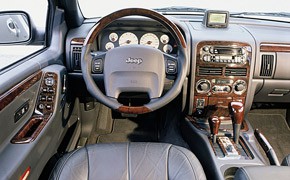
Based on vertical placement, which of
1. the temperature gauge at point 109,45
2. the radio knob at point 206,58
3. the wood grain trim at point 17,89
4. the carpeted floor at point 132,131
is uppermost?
the temperature gauge at point 109,45

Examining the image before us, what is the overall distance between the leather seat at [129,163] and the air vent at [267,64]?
84 cm

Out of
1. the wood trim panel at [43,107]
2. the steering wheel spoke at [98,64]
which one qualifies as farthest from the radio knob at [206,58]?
the wood trim panel at [43,107]

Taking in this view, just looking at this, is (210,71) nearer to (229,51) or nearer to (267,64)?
(229,51)

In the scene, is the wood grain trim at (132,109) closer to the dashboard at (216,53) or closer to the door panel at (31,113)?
the door panel at (31,113)

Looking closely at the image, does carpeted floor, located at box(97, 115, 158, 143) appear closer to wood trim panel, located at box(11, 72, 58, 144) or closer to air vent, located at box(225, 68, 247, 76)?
air vent, located at box(225, 68, 247, 76)

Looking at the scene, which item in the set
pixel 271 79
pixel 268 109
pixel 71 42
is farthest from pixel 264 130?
pixel 71 42

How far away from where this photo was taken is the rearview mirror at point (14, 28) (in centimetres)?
181

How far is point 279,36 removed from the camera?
2061 millimetres

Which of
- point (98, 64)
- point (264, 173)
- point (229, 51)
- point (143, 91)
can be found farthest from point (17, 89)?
point (229, 51)

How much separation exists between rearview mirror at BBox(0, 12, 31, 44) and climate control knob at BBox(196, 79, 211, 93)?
3.49 ft

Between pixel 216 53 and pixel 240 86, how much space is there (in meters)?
0.26

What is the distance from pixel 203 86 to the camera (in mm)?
1984

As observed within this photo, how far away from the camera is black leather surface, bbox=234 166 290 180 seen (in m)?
1.10

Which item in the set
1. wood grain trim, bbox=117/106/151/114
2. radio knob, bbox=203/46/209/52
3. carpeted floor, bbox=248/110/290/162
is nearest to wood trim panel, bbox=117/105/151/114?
wood grain trim, bbox=117/106/151/114
